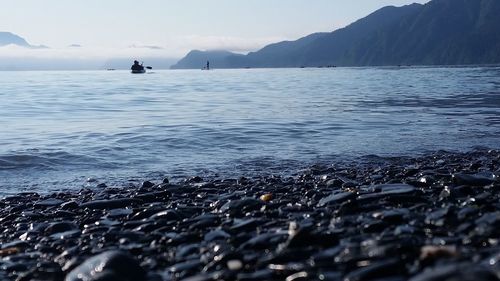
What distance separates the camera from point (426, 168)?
11109mm

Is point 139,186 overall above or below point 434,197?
below

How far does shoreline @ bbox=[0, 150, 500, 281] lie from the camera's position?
4.58 meters

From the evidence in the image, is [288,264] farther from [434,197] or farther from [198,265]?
[434,197]

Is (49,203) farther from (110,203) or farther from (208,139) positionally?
(208,139)

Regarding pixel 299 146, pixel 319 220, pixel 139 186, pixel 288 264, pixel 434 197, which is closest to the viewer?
pixel 288 264

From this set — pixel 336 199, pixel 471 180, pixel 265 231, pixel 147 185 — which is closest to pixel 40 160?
pixel 147 185

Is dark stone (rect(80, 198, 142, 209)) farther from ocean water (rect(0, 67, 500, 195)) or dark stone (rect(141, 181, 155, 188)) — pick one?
ocean water (rect(0, 67, 500, 195))

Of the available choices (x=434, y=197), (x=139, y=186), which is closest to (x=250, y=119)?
(x=139, y=186)

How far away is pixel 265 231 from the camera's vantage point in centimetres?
610

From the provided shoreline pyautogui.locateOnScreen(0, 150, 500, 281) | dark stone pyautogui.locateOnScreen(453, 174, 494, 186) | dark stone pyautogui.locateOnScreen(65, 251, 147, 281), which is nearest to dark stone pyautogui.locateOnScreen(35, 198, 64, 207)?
shoreline pyautogui.locateOnScreen(0, 150, 500, 281)

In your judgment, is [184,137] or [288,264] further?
[184,137]

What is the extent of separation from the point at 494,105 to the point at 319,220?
992 inches

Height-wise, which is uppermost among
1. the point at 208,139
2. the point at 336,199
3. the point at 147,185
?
the point at 336,199

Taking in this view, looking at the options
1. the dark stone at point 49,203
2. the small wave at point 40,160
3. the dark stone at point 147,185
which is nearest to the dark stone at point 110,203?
the dark stone at point 49,203
